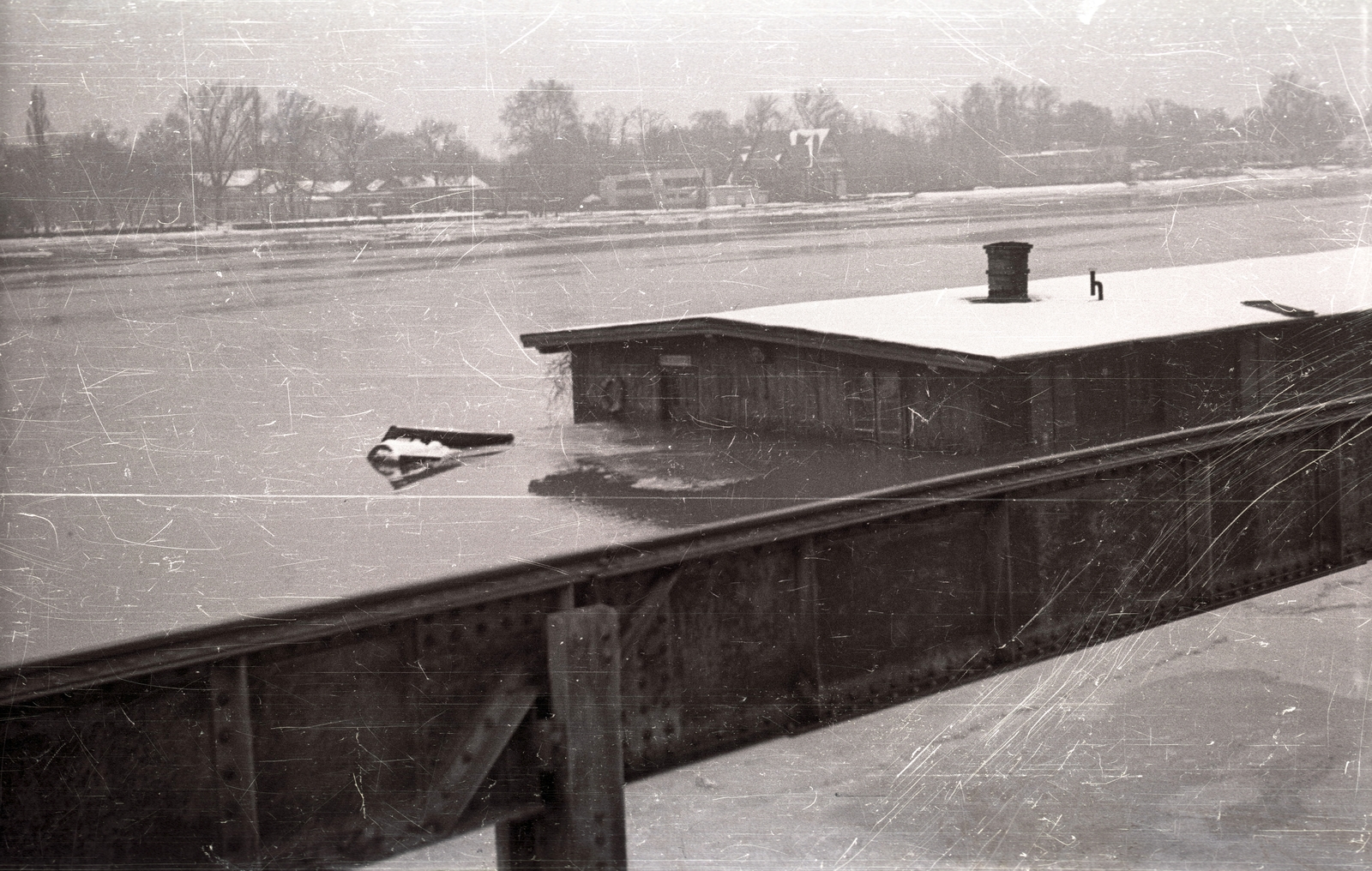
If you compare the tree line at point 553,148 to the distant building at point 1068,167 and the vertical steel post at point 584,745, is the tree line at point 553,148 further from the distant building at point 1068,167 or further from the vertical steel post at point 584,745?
the vertical steel post at point 584,745

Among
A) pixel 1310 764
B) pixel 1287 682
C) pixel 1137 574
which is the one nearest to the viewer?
pixel 1137 574

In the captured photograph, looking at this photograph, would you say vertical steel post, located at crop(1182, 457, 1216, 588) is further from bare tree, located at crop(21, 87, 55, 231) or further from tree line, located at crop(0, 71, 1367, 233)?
bare tree, located at crop(21, 87, 55, 231)

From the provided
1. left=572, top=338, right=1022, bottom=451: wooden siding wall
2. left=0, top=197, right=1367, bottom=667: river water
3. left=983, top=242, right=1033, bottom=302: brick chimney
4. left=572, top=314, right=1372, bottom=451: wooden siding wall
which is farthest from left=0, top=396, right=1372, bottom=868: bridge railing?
left=983, top=242, right=1033, bottom=302: brick chimney

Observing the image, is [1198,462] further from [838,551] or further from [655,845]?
[655,845]

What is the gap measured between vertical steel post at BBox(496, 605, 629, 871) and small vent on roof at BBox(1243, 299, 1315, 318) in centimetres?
869

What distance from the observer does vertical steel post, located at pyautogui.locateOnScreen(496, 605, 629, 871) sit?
5668mm

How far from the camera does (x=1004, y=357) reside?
31.6 ft

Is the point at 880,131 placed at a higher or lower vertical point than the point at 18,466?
higher

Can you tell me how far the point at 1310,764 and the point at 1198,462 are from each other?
79.1 ft

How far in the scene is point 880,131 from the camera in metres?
6.85

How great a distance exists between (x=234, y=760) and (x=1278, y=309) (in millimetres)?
10794

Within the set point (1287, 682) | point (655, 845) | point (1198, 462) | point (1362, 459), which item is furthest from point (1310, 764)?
point (1198, 462)

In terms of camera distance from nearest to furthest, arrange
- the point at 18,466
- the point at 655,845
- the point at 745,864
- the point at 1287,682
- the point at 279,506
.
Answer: the point at 745,864, the point at 18,466, the point at 279,506, the point at 655,845, the point at 1287,682

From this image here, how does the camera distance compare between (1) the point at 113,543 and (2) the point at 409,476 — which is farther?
(2) the point at 409,476
